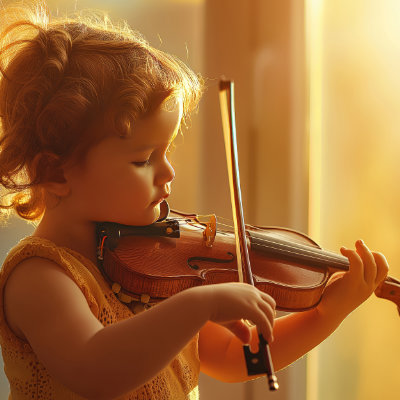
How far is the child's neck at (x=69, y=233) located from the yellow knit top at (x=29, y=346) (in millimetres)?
20

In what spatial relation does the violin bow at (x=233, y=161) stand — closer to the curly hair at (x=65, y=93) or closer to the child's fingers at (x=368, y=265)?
the curly hair at (x=65, y=93)

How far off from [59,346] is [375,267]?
0.48m

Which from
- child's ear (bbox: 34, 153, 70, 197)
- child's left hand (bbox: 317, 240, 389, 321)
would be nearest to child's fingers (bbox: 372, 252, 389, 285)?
child's left hand (bbox: 317, 240, 389, 321)

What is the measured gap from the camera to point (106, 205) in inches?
28.7

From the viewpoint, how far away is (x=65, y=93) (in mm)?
704

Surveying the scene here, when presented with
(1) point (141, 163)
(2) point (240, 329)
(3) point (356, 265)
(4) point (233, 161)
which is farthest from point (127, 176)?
(3) point (356, 265)

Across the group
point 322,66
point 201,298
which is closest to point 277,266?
point 201,298

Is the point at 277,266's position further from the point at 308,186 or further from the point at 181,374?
the point at 308,186

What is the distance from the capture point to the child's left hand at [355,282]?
2.78 feet

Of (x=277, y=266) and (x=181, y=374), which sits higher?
(x=277, y=266)

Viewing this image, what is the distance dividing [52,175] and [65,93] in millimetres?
109

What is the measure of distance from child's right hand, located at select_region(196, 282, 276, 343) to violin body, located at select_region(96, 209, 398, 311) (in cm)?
11

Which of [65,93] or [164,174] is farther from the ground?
[65,93]

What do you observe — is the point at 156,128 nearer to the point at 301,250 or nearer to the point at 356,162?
the point at 301,250
